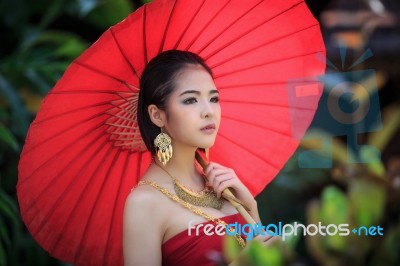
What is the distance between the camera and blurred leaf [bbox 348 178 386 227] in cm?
103

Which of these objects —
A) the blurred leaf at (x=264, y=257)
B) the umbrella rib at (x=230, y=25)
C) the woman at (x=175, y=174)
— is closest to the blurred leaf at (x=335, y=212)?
the blurred leaf at (x=264, y=257)

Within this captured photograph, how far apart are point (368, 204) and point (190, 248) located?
0.52 metres

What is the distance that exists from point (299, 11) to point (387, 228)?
2.26 ft

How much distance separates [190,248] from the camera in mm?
1472

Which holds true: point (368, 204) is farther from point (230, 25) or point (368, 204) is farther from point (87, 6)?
point (87, 6)

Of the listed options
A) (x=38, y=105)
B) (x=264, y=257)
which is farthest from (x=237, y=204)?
(x=38, y=105)

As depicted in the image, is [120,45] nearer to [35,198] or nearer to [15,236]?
[35,198]

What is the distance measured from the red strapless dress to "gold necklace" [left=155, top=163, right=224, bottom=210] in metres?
0.05

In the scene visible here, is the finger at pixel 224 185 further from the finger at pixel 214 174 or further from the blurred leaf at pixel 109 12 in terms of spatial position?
the blurred leaf at pixel 109 12

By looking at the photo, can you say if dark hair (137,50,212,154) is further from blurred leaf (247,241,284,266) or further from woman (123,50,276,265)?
blurred leaf (247,241,284,266)

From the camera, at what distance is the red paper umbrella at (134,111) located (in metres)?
1.51

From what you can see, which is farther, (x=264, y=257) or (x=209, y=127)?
(x=209, y=127)

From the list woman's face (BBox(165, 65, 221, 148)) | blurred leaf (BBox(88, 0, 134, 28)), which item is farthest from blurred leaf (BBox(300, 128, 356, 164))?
blurred leaf (BBox(88, 0, 134, 28))

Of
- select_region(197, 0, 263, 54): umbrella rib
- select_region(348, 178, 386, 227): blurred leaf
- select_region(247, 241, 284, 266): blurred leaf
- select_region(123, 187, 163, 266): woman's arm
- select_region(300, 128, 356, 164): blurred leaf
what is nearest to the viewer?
select_region(247, 241, 284, 266): blurred leaf
